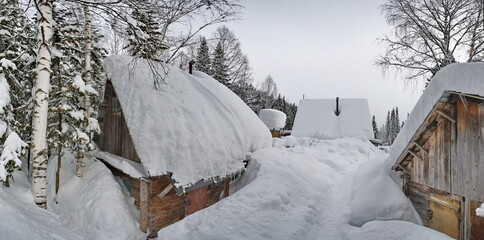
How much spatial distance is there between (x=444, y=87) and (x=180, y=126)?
7139 mm

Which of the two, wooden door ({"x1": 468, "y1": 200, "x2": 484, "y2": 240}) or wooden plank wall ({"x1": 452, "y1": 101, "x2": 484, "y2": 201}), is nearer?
wooden plank wall ({"x1": 452, "y1": 101, "x2": 484, "y2": 201})

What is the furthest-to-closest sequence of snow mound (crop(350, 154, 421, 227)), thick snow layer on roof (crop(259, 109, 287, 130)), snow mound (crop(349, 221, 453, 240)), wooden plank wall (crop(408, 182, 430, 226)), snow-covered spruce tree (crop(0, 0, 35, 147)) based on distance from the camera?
thick snow layer on roof (crop(259, 109, 287, 130)), snow-covered spruce tree (crop(0, 0, 35, 147)), wooden plank wall (crop(408, 182, 430, 226)), snow mound (crop(350, 154, 421, 227)), snow mound (crop(349, 221, 453, 240))

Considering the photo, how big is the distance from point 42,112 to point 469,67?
9482 millimetres

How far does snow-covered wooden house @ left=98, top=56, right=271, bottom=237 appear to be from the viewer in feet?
22.8

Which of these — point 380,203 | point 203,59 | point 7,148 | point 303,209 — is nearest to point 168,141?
point 7,148

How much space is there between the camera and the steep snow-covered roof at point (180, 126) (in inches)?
275

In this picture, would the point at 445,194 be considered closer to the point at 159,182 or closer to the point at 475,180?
the point at 475,180

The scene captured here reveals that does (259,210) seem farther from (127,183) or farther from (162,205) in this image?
(127,183)

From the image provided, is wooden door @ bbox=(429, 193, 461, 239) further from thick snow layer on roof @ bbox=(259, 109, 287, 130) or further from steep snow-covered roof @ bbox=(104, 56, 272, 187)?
thick snow layer on roof @ bbox=(259, 109, 287, 130)

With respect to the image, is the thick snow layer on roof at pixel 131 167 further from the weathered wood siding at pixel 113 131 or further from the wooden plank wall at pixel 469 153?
the wooden plank wall at pixel 469 153

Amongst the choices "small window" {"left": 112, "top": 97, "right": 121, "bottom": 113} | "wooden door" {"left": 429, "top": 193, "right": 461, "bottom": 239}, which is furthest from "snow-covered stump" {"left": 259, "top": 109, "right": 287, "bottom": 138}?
"wooden door" {"left": 429, "top": 193, "right": 461, "bottom": 239}

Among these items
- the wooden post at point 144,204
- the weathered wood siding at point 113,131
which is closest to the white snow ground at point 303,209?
the wooden post at point 144,204

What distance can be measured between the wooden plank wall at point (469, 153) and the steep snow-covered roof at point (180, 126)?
6365 millimetres

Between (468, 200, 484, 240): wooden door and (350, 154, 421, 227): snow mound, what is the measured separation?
137 centimetres
